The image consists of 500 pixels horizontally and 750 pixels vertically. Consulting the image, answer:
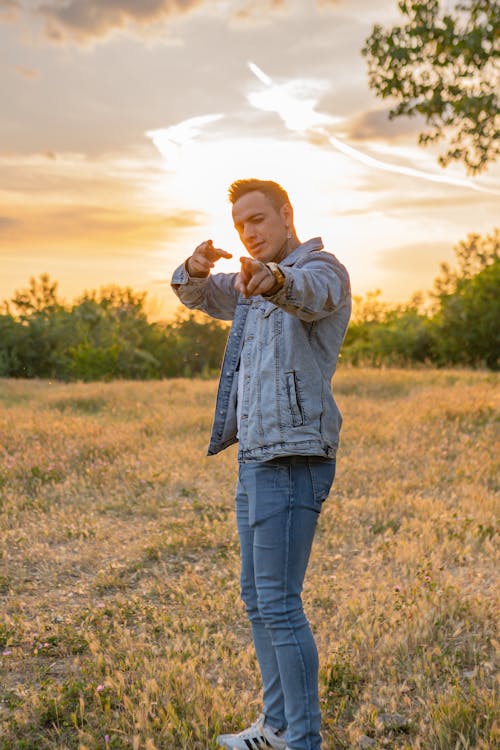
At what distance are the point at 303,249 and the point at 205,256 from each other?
55 cm

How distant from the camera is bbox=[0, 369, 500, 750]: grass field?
4102 mm

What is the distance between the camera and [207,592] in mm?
6004

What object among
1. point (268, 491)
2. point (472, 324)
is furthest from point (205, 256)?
point (472, 324)

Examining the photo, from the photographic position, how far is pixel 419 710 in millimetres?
4121

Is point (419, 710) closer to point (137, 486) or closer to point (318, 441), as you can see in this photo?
point (318, 441)

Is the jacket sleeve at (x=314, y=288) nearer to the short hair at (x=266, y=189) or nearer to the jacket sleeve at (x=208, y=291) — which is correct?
the short hair at (x=266, y=189)

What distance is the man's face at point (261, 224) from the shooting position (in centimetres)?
327

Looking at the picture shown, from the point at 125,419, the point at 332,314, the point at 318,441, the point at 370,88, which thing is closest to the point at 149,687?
the point at 318,441

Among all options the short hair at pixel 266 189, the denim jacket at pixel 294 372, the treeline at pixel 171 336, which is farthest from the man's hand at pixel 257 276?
the treeline at pixel 171 336

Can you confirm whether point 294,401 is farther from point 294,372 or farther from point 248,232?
point 248,232

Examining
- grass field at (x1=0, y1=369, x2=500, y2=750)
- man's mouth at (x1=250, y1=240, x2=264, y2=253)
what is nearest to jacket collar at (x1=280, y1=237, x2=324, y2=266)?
man's mouth at (x1=250, y1=240, x2=264, y2=253)

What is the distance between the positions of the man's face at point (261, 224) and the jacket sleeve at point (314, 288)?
0.79 feet

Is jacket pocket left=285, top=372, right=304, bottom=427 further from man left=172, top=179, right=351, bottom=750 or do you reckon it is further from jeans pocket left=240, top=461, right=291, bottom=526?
jeans pocket left=240, top=461, right=291, bottom=526

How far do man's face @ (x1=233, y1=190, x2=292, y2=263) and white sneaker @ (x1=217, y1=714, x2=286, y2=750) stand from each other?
7.76 feet
